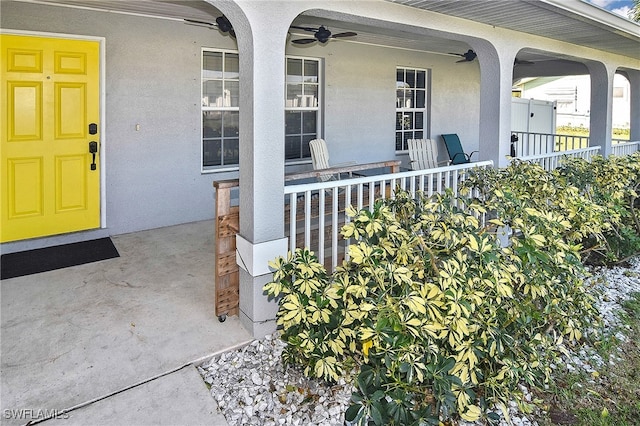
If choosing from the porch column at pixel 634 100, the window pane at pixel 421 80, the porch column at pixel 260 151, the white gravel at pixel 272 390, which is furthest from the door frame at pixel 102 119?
the porch column at pixel 634 100

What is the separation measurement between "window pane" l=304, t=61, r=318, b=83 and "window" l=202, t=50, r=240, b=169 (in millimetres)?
1178

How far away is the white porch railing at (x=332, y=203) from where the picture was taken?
3.49 meters

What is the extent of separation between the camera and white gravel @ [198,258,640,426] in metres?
2.52

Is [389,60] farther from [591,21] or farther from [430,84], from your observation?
[591,21]

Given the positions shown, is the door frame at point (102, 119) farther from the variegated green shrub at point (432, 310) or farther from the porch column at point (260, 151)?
the variegated green shrub at point (432, 310)

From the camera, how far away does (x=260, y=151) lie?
3119 millimetres

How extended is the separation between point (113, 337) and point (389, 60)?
21.0 feet

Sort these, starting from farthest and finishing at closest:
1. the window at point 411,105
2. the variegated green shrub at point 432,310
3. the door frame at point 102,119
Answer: the window at point 411,105 → the door frame at point 102,119 → the variegated green shrub at point 432,310

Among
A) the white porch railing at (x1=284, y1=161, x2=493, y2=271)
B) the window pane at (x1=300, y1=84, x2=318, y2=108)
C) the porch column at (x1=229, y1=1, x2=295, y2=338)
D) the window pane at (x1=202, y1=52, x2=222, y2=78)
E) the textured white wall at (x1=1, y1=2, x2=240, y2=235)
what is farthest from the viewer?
the window pane at (x1=300, y1=84, x2=318, y2=108)

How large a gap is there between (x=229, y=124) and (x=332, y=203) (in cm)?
279

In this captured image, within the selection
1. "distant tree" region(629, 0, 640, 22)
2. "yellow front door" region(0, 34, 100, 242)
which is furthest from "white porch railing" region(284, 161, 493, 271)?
"distant tree" region(629, 0, 640, 22)

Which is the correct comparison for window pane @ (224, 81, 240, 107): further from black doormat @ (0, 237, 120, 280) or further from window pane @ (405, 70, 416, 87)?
window pane @ (405, 70, 416, 87)

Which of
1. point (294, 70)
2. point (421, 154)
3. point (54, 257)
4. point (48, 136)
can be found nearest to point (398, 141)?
point (421, 154)

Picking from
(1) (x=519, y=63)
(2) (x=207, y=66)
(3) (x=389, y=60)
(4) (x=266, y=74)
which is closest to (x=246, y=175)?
(4) (x=266, y=74)
